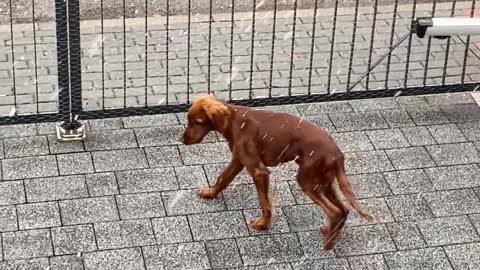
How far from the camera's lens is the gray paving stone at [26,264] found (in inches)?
253

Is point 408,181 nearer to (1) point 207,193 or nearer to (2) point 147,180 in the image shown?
(1) point 207,193

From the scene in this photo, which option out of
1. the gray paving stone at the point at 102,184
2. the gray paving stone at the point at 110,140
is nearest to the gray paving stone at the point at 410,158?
the gray paving stone at the point at 110,140

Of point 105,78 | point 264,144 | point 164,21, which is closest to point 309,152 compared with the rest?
point 264,144

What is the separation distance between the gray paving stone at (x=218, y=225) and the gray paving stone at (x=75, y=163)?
3.28 ft

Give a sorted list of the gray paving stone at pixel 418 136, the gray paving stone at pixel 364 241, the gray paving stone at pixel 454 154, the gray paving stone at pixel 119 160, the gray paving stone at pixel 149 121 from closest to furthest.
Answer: the gray paving stone at pixel 364 241 < the gray paving stone at pixel 119 160 < the gray paving stone at pixel 454 154 < the gray paving stone at pixel 418 136 < the gray paving stone at pixel 149 121

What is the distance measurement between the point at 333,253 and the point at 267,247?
0.43 meters

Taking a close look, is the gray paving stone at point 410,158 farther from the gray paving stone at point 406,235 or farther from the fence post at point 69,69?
the fence post at point 69,69

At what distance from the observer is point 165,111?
816 centimetres

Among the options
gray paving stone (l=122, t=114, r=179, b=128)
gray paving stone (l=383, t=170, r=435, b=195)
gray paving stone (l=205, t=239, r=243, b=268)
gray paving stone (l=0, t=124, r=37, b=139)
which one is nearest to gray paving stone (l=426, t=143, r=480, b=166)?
gray paving stone (l=383, t=170, r=435, b=195)

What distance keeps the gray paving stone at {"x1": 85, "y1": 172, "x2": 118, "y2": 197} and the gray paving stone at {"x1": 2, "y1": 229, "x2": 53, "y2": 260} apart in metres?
0.57

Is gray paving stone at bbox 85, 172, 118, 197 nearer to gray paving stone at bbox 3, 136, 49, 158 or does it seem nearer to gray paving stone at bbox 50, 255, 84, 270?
gray paving stone at bbox 3, 136, 49, 158

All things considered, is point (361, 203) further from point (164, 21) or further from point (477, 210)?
point (164, 21)

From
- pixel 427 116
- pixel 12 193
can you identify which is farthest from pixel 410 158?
pixel 12 193

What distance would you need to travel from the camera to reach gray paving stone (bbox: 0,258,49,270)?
6.41 metres
